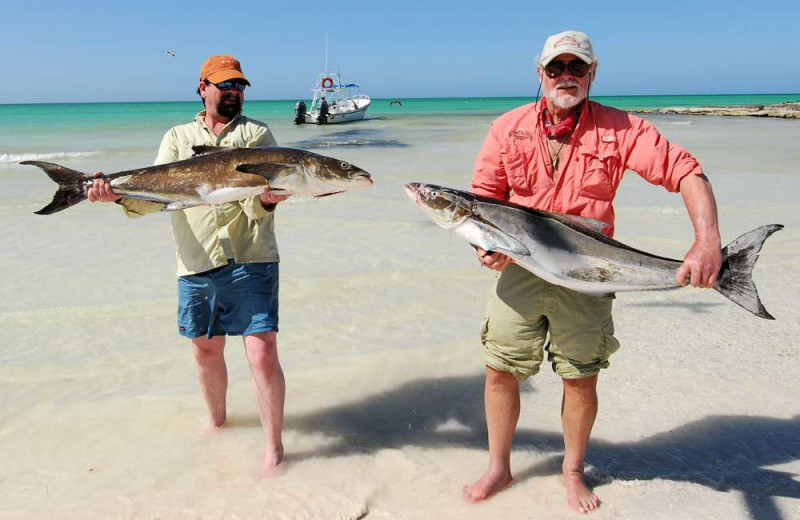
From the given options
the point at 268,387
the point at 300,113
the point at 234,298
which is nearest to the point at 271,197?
the point at 234,298

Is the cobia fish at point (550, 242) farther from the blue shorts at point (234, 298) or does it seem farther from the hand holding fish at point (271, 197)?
the blue shorts at point (234, 298)

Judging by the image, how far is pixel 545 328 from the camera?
3.15m

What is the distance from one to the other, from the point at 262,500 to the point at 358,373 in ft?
5.33

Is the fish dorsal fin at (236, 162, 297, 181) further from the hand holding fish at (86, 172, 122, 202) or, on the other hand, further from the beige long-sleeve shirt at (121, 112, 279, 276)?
the hand holding fish at (86, 172, 122, 202)

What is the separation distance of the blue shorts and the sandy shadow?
89cm

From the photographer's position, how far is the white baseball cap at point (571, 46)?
277 centimetres

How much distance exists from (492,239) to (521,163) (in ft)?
1.50

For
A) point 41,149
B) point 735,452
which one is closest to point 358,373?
point 735,452

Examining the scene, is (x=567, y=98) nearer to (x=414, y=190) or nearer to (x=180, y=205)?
(x=414, y=190)

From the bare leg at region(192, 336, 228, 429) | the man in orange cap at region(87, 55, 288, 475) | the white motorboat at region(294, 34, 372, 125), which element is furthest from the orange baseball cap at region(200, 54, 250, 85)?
the white motorboat at region(294, 34, 372, 125)

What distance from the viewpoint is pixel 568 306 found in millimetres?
3031

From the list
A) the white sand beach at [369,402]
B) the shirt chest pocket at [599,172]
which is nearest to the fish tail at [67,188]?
the white sand beach at [369,402]

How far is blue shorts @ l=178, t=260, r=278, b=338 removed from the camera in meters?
3.41

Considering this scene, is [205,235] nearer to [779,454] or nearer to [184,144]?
[184,144]
